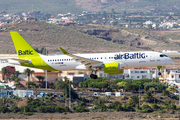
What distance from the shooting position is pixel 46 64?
64.1 metres

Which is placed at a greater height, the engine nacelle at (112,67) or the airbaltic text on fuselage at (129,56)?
the airbaltic text on fuselage at (129,56)

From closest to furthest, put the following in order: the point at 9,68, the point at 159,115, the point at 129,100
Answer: the point at 159,115 < the point at 129,100 < the point at 9,68

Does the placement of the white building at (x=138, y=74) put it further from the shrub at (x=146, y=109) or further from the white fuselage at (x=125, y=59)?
the white fuselage at (x=125, y=59)

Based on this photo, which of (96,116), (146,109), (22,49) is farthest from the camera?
(146,109)

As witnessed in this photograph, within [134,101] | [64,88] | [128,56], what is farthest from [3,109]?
[128,56]

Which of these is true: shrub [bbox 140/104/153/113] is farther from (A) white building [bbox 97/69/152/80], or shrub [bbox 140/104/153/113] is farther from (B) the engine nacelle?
(A) white building [bbox 97/69/152/80]

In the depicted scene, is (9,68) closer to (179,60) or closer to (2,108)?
(2,108)

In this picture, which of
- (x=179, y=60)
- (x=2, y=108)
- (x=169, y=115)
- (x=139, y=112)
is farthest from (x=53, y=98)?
(x=179, y=60)

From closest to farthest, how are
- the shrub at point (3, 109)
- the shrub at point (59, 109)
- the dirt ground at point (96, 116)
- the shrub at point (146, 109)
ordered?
the dirt ground at point (96, 116), the shrub at point (3, 109), the shrub at point (59, 109), the shrub at point (146, 109)

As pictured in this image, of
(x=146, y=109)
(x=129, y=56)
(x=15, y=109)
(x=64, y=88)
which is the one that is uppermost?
(x=129, y=56)

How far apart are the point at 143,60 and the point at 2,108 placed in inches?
1737

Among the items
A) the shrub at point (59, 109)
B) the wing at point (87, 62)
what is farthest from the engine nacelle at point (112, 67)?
the shrub at point (59, 109)

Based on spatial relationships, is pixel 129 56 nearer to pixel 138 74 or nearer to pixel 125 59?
pixel 125 59

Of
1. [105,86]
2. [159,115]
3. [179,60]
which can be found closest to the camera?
[159,115]
